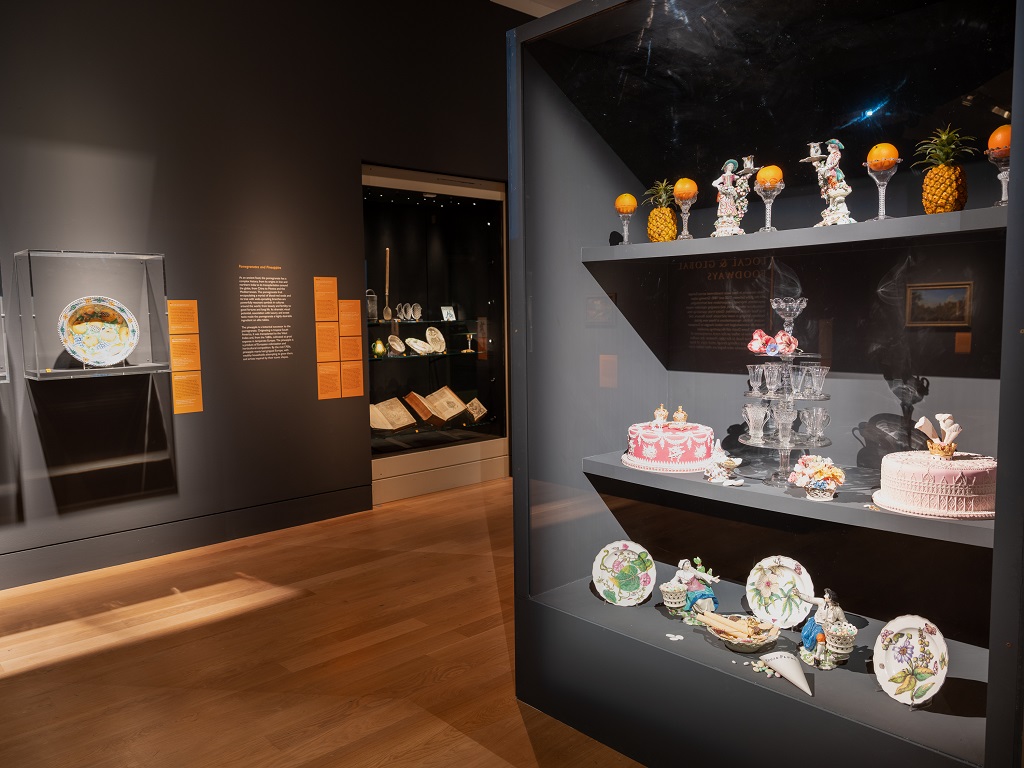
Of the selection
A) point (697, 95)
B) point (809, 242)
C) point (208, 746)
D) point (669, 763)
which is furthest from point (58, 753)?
point (697, 95)

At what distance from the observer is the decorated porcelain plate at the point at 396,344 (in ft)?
17.7

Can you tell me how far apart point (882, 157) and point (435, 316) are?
159 inches

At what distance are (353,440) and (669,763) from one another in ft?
11.1

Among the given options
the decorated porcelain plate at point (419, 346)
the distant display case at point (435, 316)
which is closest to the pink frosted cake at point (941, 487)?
the distant display case at point (435, 316)

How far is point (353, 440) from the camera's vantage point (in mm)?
5051

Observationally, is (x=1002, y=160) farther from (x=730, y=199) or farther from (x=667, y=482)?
(x=667, y=482)

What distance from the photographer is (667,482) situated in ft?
7.30

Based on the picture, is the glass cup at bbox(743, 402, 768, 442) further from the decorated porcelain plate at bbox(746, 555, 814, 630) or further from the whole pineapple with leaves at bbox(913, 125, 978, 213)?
the whole pineapple with leaves at bbox(913, 125, 978, 213)

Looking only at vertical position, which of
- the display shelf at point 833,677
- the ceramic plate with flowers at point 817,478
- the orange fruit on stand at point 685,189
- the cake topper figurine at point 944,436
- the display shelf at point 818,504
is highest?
the orange fruit on stand at point 685,189

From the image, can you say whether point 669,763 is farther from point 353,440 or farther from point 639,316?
point 353,440

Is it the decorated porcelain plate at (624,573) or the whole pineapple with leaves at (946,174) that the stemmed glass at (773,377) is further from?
the decorated porcelain plate at (624,573)

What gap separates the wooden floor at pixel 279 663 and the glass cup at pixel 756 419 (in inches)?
39.7

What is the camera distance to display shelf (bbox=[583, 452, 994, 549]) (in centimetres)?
162

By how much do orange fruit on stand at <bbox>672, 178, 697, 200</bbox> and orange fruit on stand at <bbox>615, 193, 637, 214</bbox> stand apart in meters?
0.16
